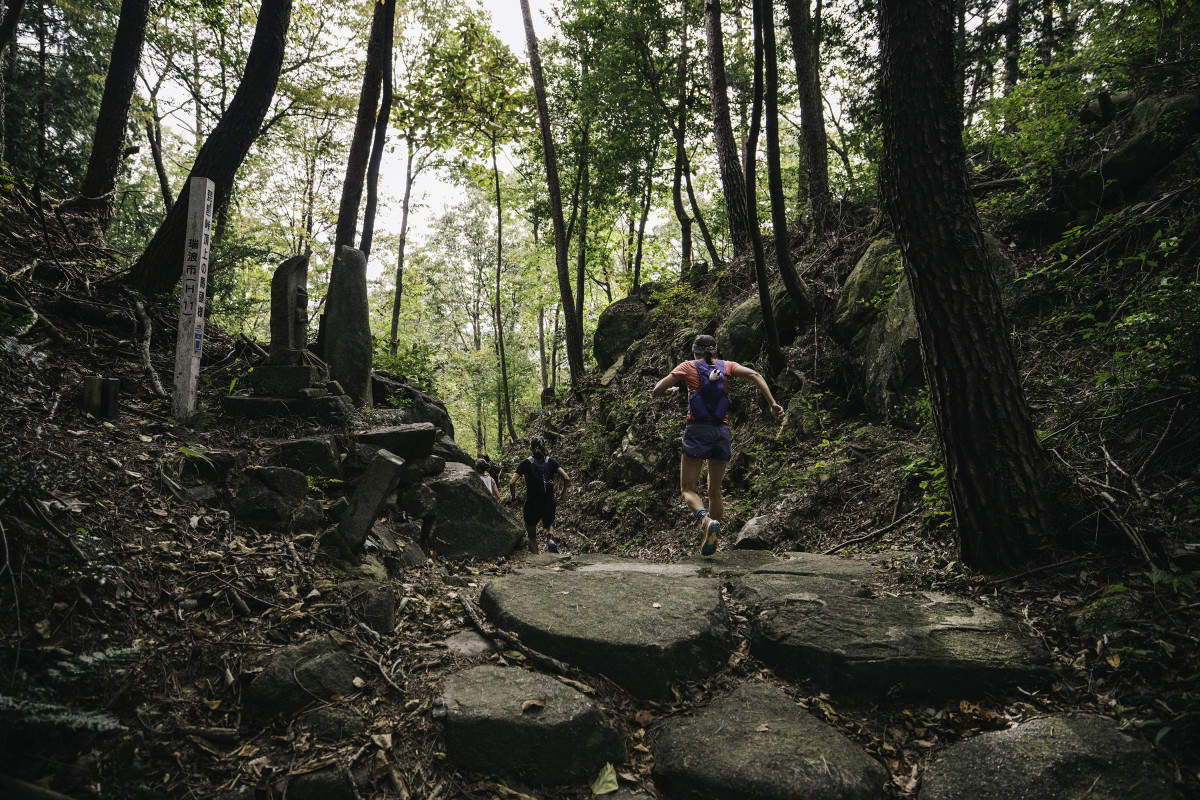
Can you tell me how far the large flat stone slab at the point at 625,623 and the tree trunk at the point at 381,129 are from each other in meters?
7.10

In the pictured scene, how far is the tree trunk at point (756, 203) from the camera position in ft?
23.5

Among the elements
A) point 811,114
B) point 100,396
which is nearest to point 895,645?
Result: point 100,396

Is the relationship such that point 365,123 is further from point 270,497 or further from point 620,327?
point 270,497

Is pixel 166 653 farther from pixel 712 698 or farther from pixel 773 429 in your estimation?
pixel 773 429

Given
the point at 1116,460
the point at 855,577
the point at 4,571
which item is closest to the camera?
the point at 4,571

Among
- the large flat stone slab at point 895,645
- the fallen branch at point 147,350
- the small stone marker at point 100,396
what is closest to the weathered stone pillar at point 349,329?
the fallen branch at point 147,350

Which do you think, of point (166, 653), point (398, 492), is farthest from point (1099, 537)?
point (398, 492)

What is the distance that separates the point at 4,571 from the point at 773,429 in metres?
8.00

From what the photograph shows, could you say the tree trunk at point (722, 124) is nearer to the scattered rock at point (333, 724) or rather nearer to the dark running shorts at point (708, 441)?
the dark running shorts at point (708, 441)

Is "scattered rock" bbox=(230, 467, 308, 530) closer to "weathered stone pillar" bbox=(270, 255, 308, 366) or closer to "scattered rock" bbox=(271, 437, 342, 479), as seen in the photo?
"scattered rock" bbox=(271, 437, 342, 479)

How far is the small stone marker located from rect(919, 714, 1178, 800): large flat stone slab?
596 centimetres

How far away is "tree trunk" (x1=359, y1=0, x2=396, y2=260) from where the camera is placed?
959 cm

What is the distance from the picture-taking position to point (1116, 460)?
3807mm

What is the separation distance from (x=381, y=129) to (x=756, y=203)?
266 inches
